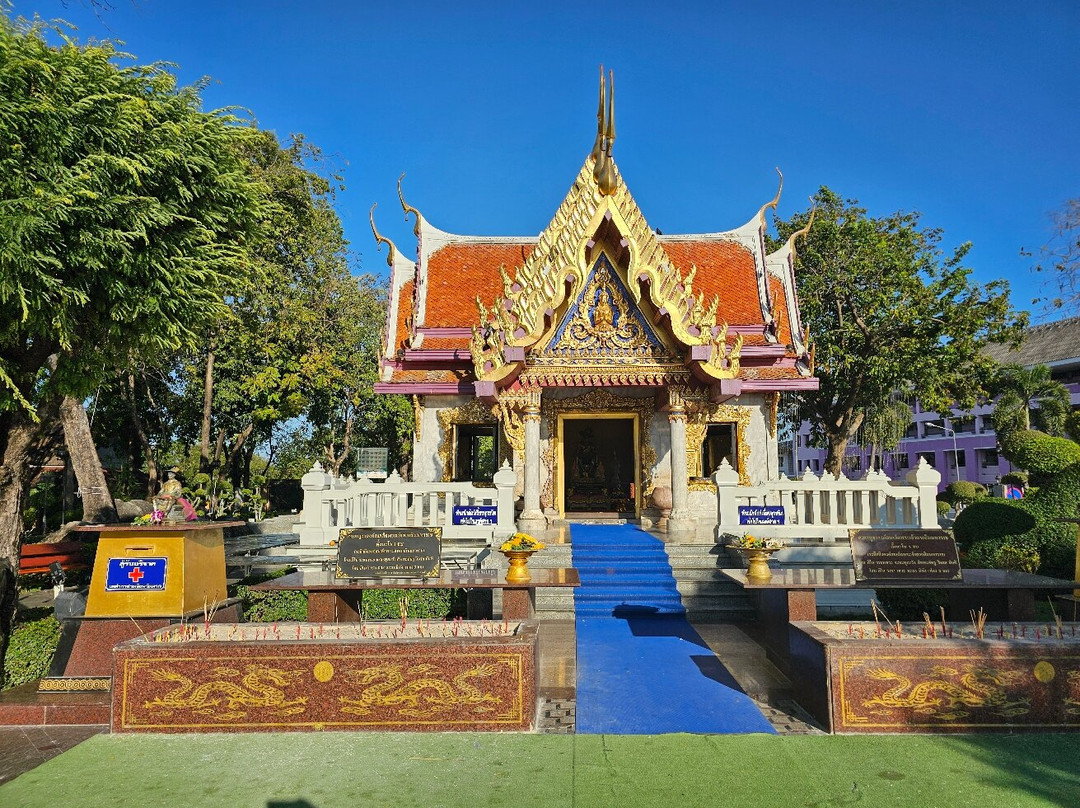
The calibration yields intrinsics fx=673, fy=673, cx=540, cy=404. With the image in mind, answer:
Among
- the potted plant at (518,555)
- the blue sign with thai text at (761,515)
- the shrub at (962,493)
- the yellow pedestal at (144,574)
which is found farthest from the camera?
the shrub at (962,493)

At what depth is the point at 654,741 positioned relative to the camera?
469cm

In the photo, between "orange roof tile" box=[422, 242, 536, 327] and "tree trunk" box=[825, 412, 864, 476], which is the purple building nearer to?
"tree trunk" box=[825, 412, 864, 476]

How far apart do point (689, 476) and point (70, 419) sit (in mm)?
11645

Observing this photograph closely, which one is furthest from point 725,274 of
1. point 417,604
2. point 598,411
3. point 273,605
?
point 273,605

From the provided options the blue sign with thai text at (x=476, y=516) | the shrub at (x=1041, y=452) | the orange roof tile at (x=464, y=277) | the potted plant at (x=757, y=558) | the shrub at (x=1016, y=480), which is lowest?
the potted plant at (x=757, y=558)

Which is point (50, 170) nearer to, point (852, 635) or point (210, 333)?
point (852, 635)

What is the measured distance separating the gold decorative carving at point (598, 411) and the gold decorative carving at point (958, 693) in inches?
341

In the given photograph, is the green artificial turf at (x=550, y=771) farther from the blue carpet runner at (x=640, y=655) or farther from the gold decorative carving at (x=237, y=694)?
the blue carpet runner at (x=640, y=655)

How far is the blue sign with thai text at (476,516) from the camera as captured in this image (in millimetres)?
10383

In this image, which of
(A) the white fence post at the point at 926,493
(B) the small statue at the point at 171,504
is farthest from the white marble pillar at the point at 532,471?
(B) the small statue at the point at 171,504

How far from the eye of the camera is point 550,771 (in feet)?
13.6

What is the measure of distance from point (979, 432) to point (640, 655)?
47.8 m

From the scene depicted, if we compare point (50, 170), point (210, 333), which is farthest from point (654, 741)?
point (210, 333)

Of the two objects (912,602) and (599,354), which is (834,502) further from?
(599,354)
